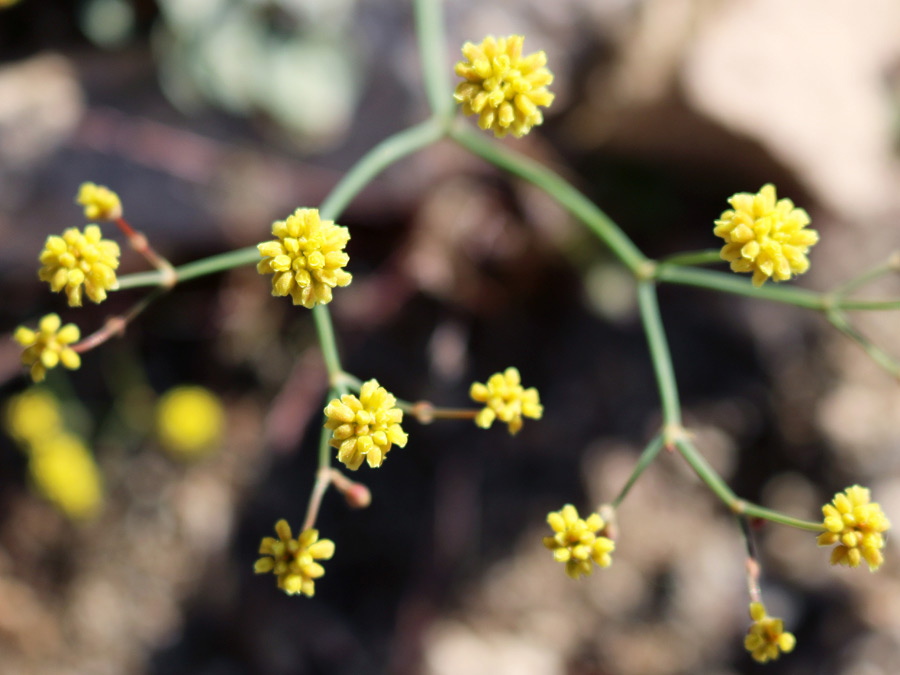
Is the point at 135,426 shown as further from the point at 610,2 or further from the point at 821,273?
the point at 821,273

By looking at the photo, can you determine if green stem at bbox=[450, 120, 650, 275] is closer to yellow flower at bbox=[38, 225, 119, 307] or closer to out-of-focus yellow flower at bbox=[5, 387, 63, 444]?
yellow flower at bbox=[38, 225, 119, 307]

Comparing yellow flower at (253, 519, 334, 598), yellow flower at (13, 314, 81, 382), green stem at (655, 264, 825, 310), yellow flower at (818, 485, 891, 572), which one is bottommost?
yellow flower at (253, 519, 334, 598)

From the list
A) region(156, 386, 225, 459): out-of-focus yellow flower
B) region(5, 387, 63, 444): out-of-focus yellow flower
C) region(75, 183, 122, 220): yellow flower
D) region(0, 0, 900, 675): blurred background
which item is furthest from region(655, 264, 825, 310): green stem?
region(5, 387, 63, 444): out-of-focus yellow flower

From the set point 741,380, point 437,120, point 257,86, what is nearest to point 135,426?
point 257,86

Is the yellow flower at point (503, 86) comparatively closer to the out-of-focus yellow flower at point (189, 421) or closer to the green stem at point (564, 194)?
the green stem at point (564, 194)

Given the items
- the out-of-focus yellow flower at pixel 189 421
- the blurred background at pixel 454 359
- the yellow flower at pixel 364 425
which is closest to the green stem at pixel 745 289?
the yellow flower at pixel 364 425
